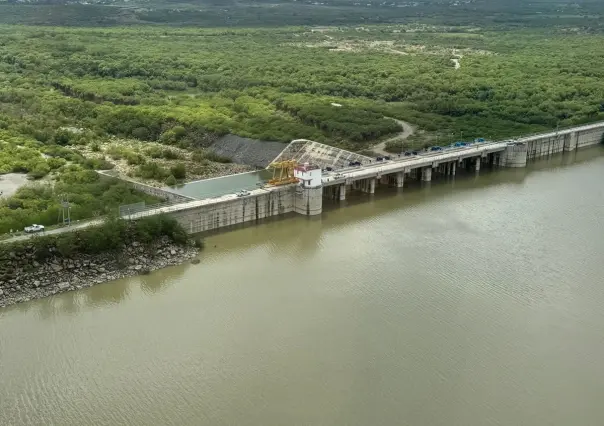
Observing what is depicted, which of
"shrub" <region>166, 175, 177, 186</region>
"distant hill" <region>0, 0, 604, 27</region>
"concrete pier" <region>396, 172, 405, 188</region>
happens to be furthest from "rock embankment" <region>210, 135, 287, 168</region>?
"distant hill" <region>0, 0, 604, 27</region>

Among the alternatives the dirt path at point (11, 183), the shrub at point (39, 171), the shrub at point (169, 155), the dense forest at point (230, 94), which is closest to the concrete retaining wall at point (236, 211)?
the dense forest at point (230, 94)

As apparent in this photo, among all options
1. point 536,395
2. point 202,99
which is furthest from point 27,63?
point 536,395

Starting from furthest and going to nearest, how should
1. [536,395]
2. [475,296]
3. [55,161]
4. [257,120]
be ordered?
[257,120], [55,161], [475,296], [536,395]

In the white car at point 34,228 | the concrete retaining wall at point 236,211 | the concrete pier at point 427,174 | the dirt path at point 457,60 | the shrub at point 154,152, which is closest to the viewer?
the white car at point 34,228

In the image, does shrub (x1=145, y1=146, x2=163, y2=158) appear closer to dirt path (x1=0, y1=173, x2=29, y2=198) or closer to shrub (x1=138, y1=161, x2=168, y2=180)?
shrub (x1=138, y1=161, x2=168, y2=180)

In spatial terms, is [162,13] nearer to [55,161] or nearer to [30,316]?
[55,161]

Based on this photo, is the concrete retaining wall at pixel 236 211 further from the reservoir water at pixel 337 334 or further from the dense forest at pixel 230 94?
the dense forest at pixel 230 94
